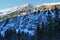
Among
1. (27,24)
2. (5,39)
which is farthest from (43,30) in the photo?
(27,24)

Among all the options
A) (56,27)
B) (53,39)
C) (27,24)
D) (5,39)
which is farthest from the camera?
(27,24)

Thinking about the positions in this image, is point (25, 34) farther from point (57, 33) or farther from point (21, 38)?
point (57, 33)

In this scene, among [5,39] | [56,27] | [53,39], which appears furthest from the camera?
[5,39]

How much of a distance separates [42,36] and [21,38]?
17.1 meters

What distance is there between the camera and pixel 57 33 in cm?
13025

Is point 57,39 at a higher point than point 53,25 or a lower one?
lower

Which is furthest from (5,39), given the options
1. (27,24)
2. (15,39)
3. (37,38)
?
(27,24)

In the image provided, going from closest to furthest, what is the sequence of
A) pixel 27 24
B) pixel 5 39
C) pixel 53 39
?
pixel 53 39 < pixel 5 39 < pixel 27 24

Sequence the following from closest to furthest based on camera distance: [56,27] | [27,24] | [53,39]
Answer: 1. [53,39]
2. [56,27]
3. [27,24]

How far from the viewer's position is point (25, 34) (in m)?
149

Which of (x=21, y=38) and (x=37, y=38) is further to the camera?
(x=21, y=38)

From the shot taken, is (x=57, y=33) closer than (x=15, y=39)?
Yes

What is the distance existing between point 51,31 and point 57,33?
3.86 metres

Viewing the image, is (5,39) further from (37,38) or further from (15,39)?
(37,38)
